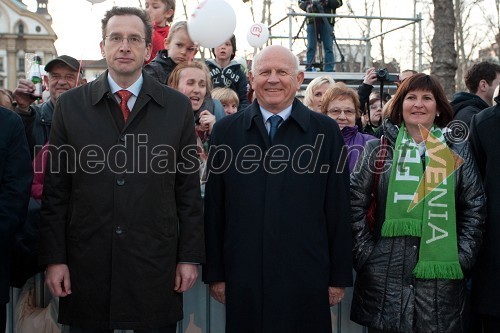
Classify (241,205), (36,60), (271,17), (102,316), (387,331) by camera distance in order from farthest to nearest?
1. (271,17)
2. (36,60)
3. (387,331)
4. (241,205)
5. (102,316)

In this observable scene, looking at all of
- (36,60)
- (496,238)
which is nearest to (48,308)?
(36,60)

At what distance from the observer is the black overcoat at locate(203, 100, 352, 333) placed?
11.3 ft

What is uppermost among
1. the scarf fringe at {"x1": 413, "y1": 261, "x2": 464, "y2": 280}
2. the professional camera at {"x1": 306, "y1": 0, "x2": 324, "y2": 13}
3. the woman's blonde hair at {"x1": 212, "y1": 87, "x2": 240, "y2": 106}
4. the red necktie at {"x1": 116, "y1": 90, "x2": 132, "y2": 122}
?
the professional camera at {"x1": 306, "y1": 0, "x2": 324, "y2": 13}

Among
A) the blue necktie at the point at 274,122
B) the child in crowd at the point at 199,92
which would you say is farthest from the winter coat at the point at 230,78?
the blue necktie at the point at 274,122

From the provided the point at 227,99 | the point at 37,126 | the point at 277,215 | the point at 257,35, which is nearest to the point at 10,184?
the point at 37,126

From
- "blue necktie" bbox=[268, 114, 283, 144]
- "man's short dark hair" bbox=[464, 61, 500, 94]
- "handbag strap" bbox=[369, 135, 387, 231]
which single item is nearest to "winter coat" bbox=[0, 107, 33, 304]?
"blue necktie" bbox=[268, 114, 283, 144]

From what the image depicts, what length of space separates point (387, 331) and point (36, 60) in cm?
363

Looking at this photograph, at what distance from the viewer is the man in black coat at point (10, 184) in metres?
3.37

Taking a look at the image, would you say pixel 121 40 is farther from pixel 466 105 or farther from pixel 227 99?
pixel 466 105

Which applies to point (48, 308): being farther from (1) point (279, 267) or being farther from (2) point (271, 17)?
(2) point (271, 17)

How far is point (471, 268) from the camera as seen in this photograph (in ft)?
12.7

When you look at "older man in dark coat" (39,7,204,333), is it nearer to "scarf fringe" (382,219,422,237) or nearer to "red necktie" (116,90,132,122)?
"red necktie" (116,90,132,122)

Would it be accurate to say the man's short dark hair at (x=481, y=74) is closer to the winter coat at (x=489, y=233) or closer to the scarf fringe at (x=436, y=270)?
the winter coat at (x=489, y=233)

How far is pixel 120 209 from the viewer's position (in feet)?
10.7
